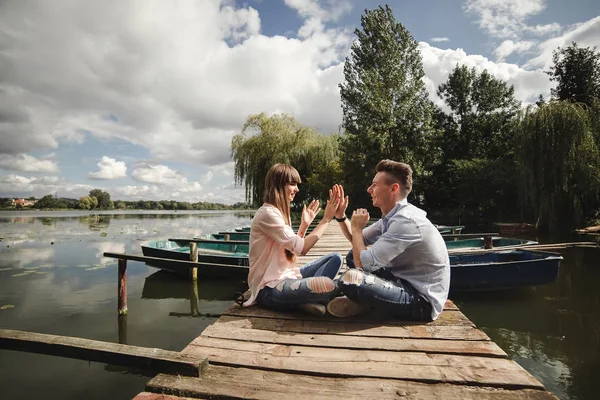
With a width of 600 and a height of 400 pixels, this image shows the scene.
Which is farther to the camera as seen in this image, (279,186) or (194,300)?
(194,300)

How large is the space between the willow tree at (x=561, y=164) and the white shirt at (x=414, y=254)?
16997 millimetres

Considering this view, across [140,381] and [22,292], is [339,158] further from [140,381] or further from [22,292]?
[140,381]

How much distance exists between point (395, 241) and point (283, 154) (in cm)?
2169

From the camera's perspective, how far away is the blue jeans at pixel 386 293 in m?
2.31

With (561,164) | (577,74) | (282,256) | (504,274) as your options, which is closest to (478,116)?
(577,74)

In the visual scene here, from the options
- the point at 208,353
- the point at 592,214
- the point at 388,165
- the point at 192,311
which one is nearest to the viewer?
the point at 208,353

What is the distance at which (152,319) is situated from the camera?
6211 mm

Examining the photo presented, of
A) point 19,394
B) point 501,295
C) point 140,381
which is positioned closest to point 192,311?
point 140,381

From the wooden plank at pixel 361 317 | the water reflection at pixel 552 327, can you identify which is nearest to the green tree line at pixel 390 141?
the water reflection at pixel 552 327

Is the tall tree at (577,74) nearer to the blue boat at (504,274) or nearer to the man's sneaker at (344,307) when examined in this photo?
the blue boat at (504,274)

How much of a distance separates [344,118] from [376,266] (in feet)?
77.1

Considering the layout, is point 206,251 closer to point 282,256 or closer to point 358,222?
point 282,256

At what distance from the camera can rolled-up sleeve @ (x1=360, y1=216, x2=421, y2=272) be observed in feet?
7.39

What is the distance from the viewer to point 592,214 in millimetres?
15633
